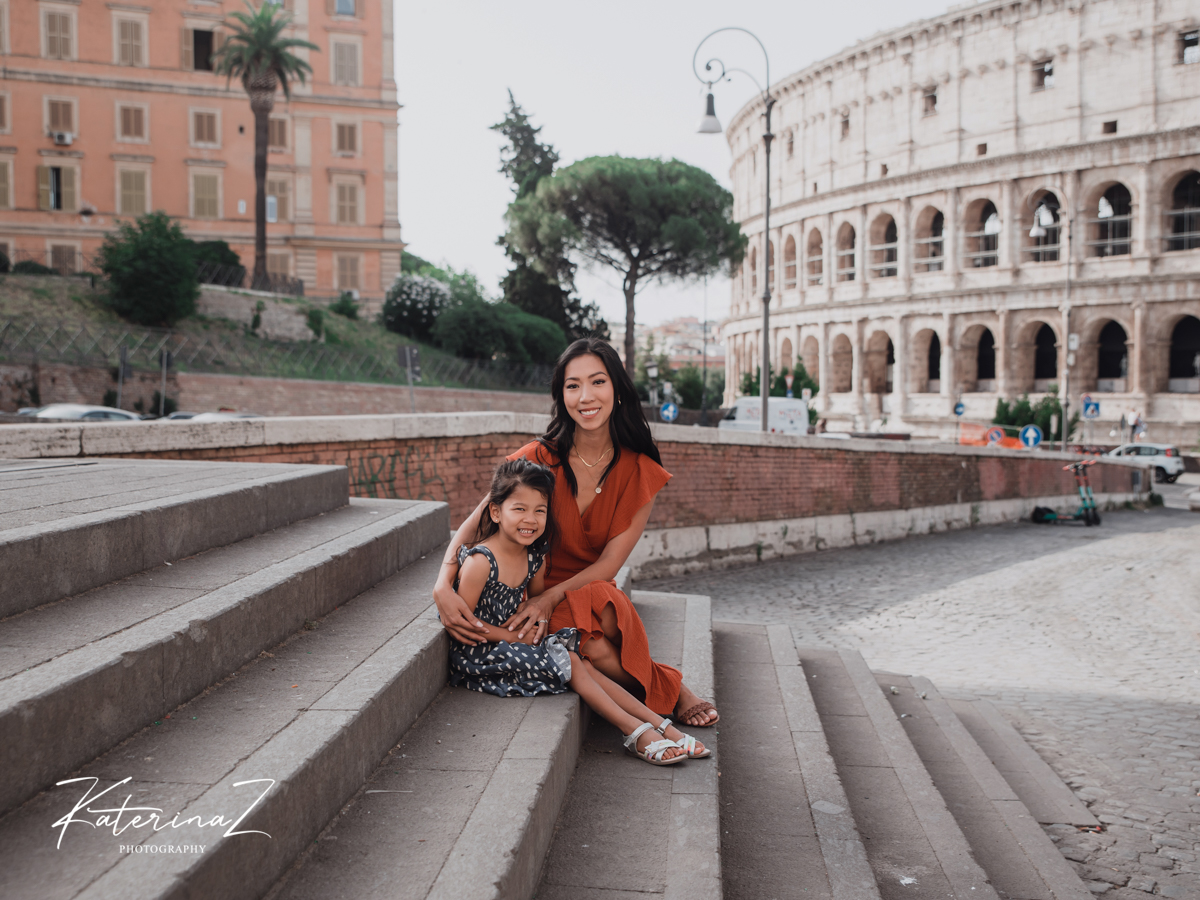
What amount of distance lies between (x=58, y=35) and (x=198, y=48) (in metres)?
5.44

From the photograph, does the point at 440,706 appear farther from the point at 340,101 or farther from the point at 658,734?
the point at 340,101

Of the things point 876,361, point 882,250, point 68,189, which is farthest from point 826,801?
point 882,250

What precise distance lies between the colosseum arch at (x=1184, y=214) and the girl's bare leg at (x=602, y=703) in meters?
46.1

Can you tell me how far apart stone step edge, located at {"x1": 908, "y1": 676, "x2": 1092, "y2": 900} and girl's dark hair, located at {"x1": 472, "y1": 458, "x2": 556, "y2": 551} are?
7.65 ft

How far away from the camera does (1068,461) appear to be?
25484 millimetres

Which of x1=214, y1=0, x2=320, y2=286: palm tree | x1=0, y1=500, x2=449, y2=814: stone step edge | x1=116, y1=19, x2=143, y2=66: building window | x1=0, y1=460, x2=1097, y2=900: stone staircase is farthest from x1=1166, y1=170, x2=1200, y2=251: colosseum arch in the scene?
x1=0, y1=500, x2=449, y2=814: stone step edge

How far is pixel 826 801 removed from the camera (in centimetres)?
350

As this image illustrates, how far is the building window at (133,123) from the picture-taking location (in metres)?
41.2

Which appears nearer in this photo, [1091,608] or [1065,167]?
[1091,608]

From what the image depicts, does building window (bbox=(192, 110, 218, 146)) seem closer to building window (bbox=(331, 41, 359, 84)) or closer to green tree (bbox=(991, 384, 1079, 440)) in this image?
building window (bbox=(331, 41, 359, 84))

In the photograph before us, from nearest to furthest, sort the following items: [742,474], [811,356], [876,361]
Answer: [742,474], [876,361], [811,356]

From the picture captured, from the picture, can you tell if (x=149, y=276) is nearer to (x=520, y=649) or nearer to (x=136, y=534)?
(x=136, y=534)

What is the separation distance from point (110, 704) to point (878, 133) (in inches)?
2124

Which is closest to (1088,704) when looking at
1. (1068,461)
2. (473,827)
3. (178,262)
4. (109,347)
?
(473,827)
